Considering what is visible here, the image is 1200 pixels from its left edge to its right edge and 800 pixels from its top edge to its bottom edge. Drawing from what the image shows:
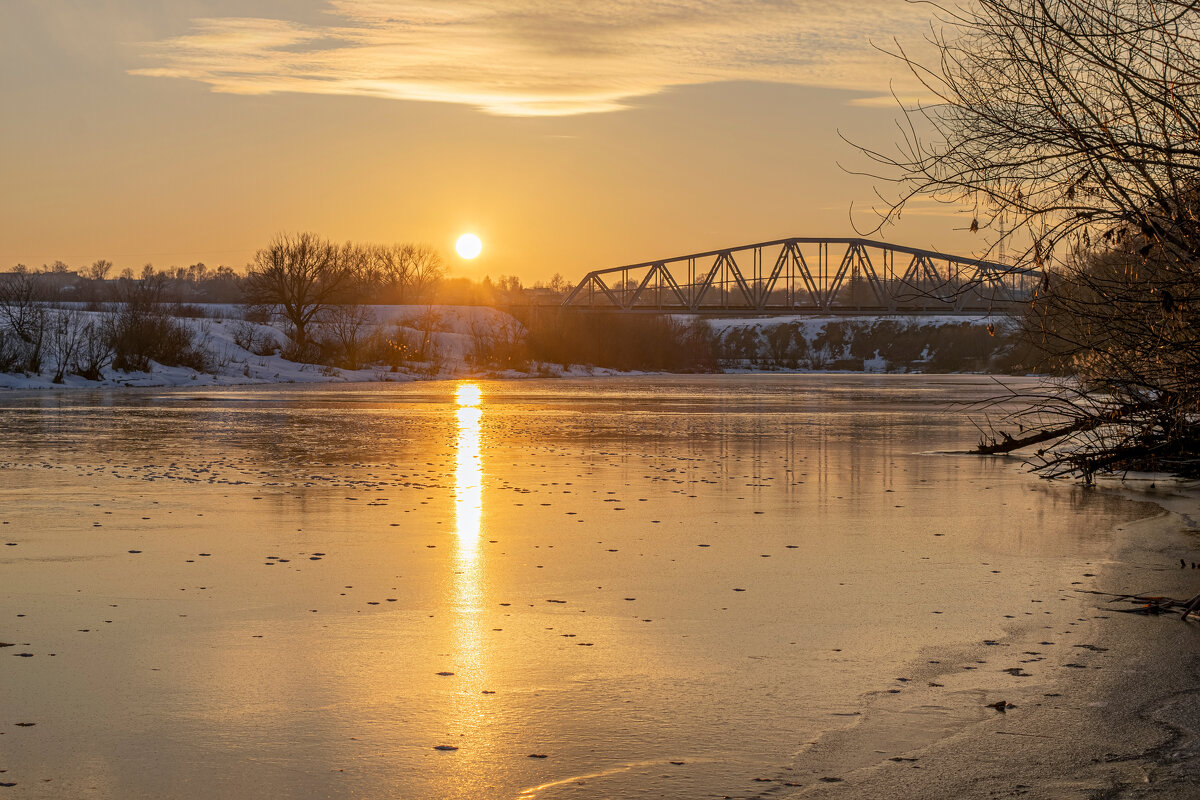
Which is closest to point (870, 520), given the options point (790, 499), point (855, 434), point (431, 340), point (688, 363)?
point (790, 499)

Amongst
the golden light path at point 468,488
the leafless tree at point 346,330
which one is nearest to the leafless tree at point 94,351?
the leafless tree at point 346,330

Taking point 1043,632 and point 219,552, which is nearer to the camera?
point 1043,632

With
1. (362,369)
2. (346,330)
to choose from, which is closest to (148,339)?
(362,369)

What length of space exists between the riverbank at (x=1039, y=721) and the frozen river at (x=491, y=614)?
77mm

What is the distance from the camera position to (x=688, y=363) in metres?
102

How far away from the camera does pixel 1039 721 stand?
527 centimetres

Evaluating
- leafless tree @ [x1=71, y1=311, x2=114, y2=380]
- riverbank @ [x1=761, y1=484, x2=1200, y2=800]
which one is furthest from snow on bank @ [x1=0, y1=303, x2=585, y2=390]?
riverbank @ [x1=761, y1=484, x2=1200, y2=800]

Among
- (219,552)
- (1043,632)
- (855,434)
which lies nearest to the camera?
(1043,632)

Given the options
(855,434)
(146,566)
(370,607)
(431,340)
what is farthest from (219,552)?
(431,340)

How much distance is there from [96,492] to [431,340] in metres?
76.3

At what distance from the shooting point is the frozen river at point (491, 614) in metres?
4.80

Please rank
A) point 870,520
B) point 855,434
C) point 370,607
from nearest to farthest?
1. point 370,607
2. point 870,520
3. point 855,434

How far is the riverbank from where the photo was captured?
4.54 meters

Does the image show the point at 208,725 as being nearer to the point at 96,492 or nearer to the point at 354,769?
the point at 354,769
